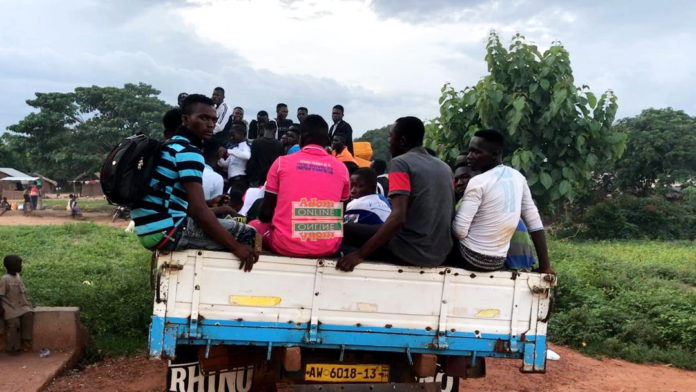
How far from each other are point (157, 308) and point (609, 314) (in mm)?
6366

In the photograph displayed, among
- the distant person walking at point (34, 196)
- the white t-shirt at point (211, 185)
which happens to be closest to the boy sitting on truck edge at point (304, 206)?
the white t-shirt at point (211, 185)

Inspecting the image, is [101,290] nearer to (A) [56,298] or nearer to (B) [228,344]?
(A) [56,298]

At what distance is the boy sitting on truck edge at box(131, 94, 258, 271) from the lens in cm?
296

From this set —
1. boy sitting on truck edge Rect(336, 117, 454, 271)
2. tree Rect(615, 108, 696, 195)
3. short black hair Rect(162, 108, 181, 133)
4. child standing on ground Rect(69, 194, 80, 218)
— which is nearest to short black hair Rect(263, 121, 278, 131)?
short black hair Rect(162, 108, 181, 133)

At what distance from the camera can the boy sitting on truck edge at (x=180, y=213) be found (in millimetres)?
2963

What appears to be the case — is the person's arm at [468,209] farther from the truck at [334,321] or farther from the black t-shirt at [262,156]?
the black t-shirt at [262,156]

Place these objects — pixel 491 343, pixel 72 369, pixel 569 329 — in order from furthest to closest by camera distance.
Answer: pixel 569 329, pixel 72 369, pixel 491 343

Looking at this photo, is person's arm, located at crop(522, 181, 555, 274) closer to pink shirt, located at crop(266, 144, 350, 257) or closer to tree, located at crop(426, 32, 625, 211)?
pink shirt, located at crop(266, 144, 350, 257)

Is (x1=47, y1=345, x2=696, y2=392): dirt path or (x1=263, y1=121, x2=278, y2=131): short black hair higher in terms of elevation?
(x1=263, y1=121, x2=278, y2=131): short black hair

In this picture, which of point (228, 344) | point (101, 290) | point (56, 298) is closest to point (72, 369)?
point (56, 298)

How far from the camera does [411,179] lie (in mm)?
3322

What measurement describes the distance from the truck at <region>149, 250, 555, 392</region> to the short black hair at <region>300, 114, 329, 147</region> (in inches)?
29.2

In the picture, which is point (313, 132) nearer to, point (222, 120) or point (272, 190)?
point (272, 190)

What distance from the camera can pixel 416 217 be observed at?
10.9ft
